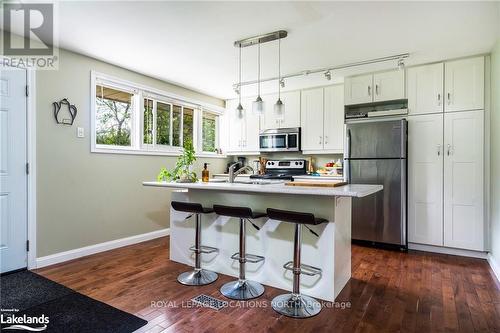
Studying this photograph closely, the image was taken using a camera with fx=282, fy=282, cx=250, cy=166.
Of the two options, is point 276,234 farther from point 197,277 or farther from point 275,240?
point 197,277

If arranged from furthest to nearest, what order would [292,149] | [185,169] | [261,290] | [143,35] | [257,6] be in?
[292,149] < [185,169] < [143,35] < [261,290] < [257,6]

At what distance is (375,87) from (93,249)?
13.8 ft

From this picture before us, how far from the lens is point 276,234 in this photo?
2521 mm

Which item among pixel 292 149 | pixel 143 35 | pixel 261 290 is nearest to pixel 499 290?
pixel 261 290

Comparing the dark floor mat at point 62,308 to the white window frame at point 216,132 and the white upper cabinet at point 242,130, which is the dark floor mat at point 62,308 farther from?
the white upper cabinet at point 242,130

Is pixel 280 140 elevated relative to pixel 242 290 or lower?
elevated

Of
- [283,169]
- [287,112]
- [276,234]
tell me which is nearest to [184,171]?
[276,234]

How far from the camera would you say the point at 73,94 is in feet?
10.5

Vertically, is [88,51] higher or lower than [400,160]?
higher

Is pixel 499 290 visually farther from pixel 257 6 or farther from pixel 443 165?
pixel 257 6

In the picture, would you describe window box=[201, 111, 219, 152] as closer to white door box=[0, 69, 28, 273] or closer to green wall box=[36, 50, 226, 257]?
green wall box=[36, 50, 226, 257]

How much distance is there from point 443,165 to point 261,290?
272 centimetres

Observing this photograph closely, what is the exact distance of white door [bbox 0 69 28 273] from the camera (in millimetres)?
2723

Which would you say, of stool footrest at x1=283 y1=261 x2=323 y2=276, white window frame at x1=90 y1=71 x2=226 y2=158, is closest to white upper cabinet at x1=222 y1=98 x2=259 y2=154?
white window frame at x1=90 y1=71 x2=226 y2=158
